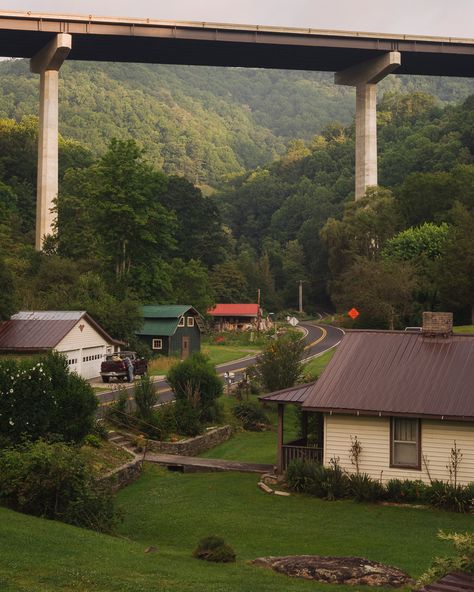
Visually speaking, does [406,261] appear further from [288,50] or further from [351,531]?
[351,531]

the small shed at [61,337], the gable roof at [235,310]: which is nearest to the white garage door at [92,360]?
the small shed at [61,337]

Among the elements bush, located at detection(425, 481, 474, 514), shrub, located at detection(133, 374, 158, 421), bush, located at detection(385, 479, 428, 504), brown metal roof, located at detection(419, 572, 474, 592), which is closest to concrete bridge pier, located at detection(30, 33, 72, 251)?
shrub, located at detection(133, 374, 158, 421)

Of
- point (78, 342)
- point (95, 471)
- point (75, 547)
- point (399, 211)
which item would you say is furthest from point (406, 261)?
point (75, 547)

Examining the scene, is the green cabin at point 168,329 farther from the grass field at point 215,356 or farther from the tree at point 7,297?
the tree at point 7,297

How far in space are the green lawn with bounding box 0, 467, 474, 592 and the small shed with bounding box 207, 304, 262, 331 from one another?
252ft

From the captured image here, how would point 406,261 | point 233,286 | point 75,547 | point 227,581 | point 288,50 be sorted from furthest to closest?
point 233,286 → point 288,50 → point 406,261 → point 75,547 → point 227,581

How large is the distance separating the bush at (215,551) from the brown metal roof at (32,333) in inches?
1209

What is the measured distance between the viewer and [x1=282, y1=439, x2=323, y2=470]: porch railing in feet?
88.3

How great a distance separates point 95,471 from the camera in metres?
26.6

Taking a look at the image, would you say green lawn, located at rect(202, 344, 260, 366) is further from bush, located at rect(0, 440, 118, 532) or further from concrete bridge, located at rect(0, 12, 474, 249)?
bush, located at rect(0, 440, 118, 532)

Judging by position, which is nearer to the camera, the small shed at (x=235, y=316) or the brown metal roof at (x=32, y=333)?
the brown metal roof at (x=32, y=333)

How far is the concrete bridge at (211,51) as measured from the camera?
83.2 m

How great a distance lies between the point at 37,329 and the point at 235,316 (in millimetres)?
58565

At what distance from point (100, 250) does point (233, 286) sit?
143 ft
